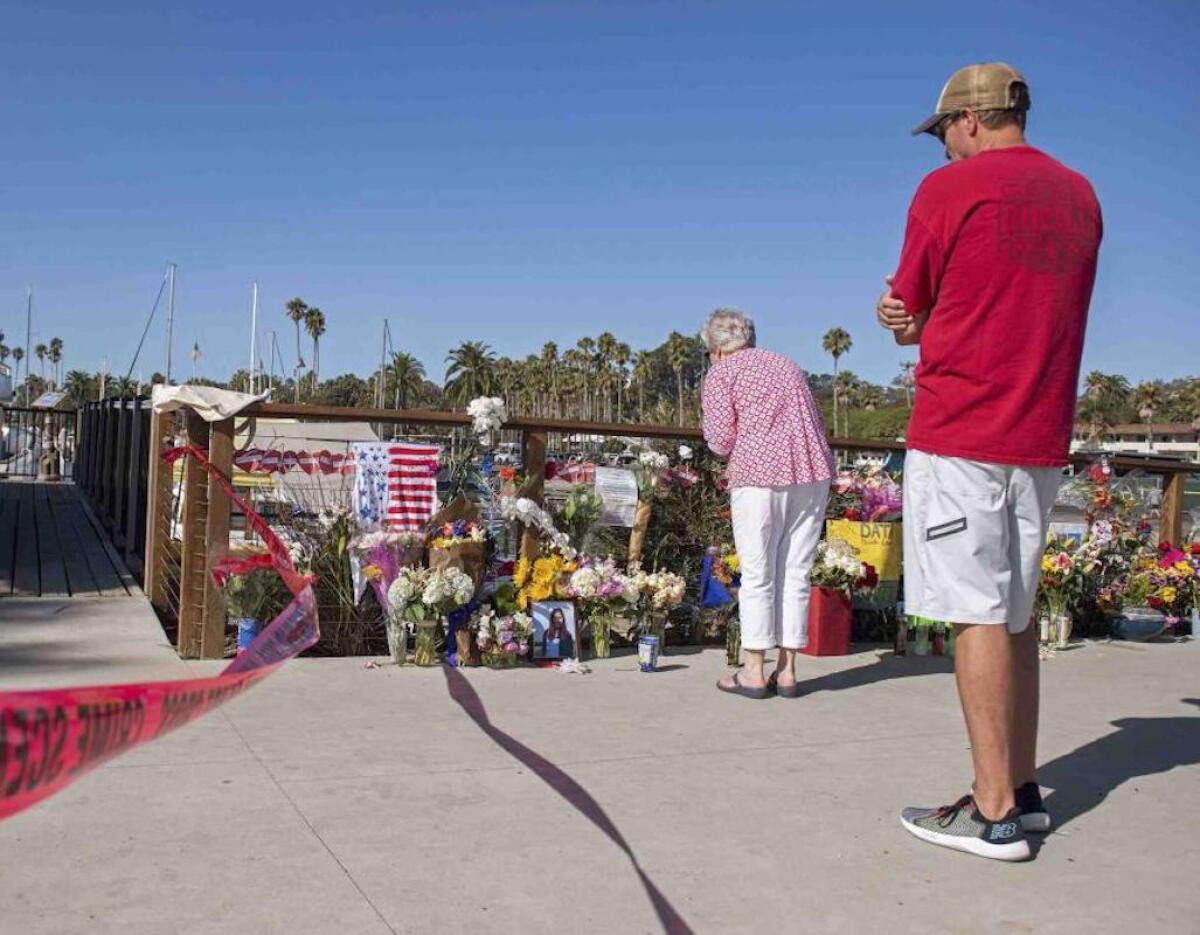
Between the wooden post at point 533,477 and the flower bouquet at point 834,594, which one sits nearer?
the wooden post at point 533,477

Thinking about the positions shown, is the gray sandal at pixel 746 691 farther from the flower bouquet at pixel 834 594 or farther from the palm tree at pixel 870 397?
the palm tree at pixel 870 397

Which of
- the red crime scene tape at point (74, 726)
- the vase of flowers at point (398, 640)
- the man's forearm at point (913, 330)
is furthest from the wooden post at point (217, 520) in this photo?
the red crime scene tape at point (74, 726)

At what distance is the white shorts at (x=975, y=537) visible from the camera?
3240 mm

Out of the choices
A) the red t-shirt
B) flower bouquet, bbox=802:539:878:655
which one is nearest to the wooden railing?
flower bouquet, bbox=802:539:878:655

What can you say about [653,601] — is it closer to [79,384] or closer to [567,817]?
[567,817]

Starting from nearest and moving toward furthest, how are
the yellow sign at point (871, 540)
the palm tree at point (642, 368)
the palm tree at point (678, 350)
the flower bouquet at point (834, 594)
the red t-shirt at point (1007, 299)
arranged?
the red t-shirt at point (1007, 299)
the flower bouquet at point (834, 594)
the yellow sign at point (871, 540)
the palm tree at point (678, 350)
the palm tree at point (642, 368)

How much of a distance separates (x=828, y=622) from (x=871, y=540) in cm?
78

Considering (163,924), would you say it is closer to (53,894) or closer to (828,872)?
(53,894)

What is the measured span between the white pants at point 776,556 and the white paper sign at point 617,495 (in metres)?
1.26

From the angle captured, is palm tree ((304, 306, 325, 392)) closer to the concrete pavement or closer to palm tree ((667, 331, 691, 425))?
palm tree ((667, 331, 691, 425))

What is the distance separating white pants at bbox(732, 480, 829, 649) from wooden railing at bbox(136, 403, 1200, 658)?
131 centimetres

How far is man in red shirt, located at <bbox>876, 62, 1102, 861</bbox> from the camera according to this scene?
3223mm

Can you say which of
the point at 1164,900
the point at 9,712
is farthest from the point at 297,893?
the point at 1164,900

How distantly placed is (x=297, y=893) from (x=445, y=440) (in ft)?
11.6
